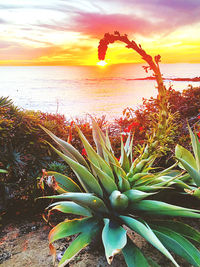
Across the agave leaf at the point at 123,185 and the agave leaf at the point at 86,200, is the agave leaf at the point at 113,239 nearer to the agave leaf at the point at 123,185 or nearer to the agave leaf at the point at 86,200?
the agave leaf at the point at 86,200

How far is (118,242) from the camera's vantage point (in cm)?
158

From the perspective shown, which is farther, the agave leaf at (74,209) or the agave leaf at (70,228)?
the agave leaf at (74,209)

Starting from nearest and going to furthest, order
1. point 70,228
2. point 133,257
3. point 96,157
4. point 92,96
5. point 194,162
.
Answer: point 133,257 → point 70,228 → point 96,157 → point 194,162 → point 92,96

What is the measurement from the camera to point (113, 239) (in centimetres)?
162

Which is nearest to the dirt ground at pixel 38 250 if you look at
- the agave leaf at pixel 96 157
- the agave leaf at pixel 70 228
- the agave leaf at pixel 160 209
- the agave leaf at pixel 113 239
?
the agave leaf at pixel 70 228

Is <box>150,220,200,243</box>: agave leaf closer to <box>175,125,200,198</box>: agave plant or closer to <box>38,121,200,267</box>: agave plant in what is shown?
<box>38,121,200,267</box>: agave plant

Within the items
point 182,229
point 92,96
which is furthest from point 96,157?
point 92,96

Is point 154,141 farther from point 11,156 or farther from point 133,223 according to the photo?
point 11,156

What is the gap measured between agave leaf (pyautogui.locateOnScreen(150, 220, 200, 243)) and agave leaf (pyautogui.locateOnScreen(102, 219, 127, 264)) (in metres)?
0.35

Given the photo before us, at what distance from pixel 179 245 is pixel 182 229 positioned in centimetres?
22

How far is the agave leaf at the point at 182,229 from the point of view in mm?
1863

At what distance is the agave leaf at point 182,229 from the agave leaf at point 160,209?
17 centimetres

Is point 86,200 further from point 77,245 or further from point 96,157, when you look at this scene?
point 96,157

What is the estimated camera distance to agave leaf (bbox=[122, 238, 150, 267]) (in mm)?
1634
